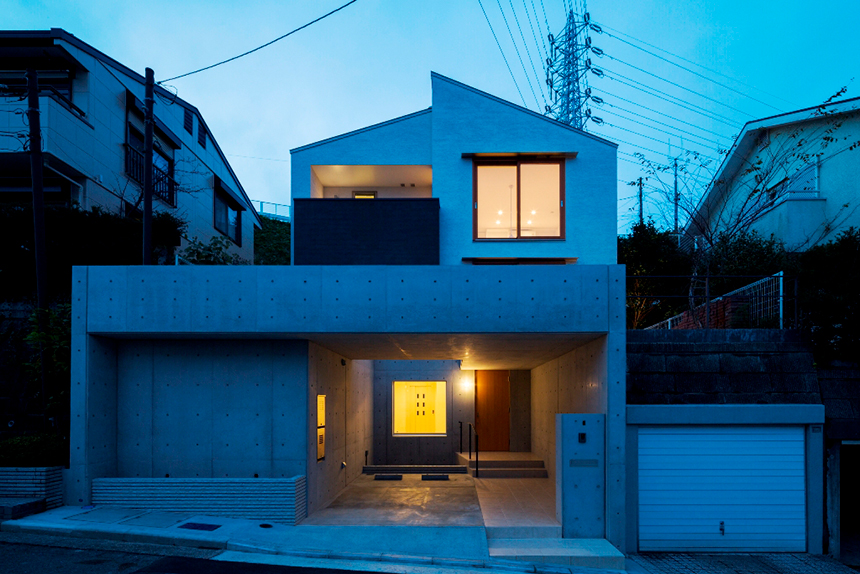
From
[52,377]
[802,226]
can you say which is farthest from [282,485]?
[802,226]

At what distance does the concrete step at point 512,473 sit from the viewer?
12914 millimetres

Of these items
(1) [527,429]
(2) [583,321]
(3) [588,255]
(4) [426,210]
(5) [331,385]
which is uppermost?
(4) [426,210]

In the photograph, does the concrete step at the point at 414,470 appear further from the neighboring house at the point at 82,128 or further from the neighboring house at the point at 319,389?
the neighboring house at the point at 82,128

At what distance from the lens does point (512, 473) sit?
12953mm

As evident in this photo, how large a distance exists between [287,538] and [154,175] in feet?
44.0

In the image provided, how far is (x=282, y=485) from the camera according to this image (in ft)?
27.2

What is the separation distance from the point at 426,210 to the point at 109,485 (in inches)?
290

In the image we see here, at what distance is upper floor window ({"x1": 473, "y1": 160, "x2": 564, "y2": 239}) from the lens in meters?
11.9

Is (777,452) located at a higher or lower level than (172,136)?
lower

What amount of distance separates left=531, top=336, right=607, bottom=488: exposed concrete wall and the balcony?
3618mm

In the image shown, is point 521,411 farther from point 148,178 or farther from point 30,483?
point 30,483

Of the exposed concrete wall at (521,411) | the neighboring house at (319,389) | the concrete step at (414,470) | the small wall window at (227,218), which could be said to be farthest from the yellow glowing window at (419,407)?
the small wall window at (227,218)

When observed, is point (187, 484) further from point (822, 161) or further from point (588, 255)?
point (822, 161)

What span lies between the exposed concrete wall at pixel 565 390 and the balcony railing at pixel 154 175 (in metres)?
11.5
